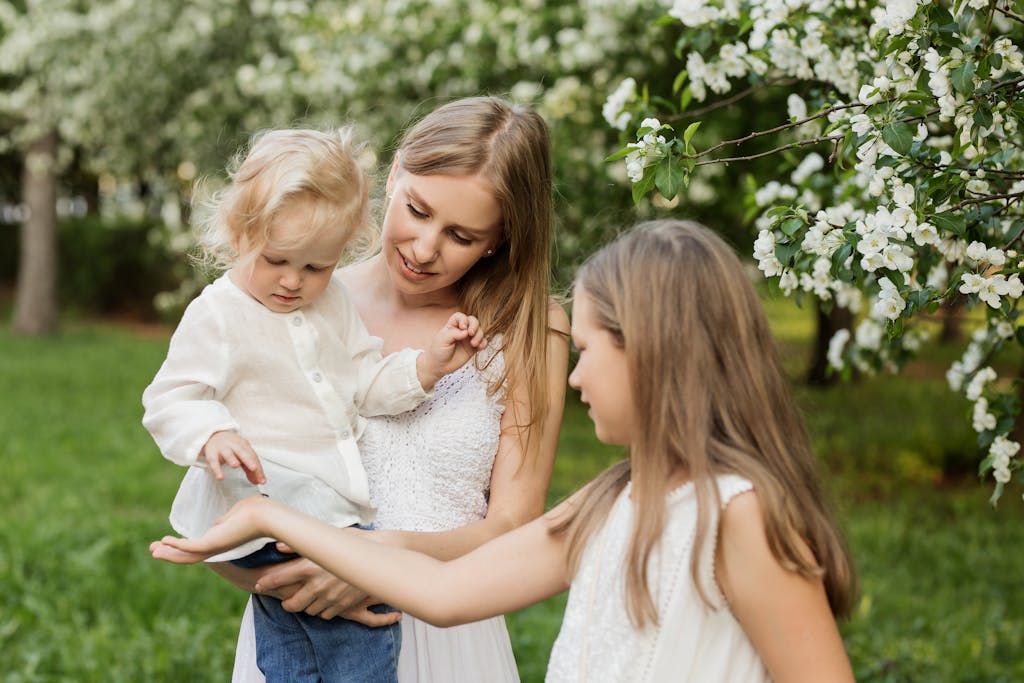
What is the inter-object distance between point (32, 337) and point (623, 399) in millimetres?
15637

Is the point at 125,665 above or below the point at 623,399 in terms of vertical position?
below

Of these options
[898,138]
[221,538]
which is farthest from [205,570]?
[898,138]

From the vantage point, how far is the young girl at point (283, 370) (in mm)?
2217

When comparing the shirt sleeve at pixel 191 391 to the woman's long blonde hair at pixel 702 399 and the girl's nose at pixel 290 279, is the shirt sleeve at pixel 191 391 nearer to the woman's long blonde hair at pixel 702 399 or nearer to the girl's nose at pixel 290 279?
the girl's nose at pixel 290 279

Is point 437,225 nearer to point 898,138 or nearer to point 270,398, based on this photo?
point 270,398

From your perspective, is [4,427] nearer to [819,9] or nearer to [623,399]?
[819,9]

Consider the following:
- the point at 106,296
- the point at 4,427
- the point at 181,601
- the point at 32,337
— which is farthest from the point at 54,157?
the point at 181,601

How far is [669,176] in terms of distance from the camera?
2336 millimetres

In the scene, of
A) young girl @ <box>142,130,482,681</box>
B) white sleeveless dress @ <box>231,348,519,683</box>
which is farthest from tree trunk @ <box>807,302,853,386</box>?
young girl @ <box>142,130,482,681</box>

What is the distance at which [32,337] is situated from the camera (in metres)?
16.0

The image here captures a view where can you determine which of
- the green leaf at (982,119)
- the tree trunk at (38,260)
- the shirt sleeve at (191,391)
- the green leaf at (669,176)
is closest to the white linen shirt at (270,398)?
the shirt sleeve at (191,391)

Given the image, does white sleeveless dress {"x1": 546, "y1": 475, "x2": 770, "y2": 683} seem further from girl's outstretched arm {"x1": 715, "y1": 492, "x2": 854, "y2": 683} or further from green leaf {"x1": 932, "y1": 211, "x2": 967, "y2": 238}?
green leaf {"x1": 932, "y1": 211, "x2": 967, "y2": 238}

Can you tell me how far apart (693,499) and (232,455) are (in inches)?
31.5

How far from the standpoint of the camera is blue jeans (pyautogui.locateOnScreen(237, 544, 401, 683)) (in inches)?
88.0
